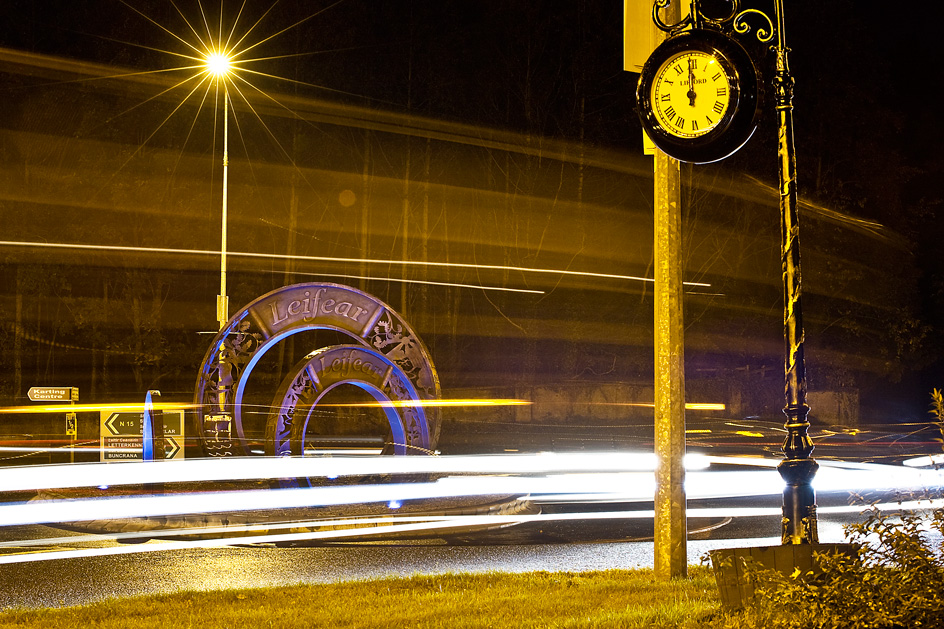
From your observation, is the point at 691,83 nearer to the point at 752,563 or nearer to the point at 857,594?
the point at 752,563

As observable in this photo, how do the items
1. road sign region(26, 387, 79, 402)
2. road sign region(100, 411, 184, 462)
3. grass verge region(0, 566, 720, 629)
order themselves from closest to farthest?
grass verge region(0, 566, 720, 629) → road sign region(100, 411, 184, 462) → road sign region(26, 387, 79, 402)

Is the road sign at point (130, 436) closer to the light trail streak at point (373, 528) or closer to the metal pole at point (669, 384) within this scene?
the light trail streak at point (373, 528)

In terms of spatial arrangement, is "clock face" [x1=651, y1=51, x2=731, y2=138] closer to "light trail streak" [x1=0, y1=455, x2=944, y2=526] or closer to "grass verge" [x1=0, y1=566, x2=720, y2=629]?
"grass verge" [x1=0, y1=566, x2=720, y2=629]

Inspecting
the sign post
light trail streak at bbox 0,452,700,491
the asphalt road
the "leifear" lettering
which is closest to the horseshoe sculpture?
the "leifear" lettering

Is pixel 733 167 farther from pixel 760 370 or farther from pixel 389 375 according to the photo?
pixel 389 375

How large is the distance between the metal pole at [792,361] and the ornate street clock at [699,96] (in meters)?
0.66

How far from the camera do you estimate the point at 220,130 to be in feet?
133

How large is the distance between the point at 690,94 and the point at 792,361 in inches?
93.5

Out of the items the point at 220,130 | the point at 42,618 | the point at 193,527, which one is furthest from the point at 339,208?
the point at 42,618

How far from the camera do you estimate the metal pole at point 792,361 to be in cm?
749

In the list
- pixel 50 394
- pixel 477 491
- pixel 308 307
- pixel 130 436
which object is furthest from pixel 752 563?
pixel 50 394

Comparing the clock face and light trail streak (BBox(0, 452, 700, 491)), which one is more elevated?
the clock face

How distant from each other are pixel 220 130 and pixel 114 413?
2849cm

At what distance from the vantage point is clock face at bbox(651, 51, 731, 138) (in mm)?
7504
